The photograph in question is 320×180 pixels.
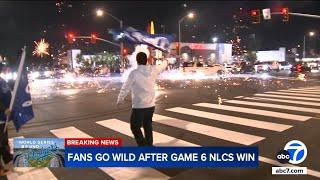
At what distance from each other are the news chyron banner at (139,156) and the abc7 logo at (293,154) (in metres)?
0.61

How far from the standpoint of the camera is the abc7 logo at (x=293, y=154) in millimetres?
6078

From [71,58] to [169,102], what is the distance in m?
78.6

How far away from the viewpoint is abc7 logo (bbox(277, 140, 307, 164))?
608 centimetres

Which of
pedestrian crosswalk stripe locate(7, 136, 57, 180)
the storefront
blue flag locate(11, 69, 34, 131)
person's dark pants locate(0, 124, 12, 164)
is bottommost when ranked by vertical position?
pedestrian crosswalk stripe locate(7, 136, 57, 180)

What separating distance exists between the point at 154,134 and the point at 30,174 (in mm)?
3340

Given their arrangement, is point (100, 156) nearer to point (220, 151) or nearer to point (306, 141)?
point (220, 151)

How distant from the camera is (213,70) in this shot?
42062 millimetres

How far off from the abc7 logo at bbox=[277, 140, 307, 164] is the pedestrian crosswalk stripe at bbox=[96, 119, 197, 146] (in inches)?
77.5

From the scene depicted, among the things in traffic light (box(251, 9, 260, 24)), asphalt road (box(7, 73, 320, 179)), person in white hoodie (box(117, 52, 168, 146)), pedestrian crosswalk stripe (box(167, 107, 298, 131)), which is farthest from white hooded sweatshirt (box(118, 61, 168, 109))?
traffic light (box(251, 9, 260, 24))

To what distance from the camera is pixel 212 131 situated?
28.6 feet

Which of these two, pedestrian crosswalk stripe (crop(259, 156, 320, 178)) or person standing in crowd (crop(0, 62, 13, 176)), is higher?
person standing in crowd (crop(0, 62, 13, 176))

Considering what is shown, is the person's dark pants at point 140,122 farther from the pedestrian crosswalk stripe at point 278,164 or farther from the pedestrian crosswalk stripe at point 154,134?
the pedestrian crosswalk stripe at point 278,164

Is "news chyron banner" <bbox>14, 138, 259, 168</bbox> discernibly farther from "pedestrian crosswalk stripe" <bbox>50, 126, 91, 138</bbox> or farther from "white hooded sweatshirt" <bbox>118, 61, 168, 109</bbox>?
"pedestrian crosswalk stripe" <bbox>50, 126, 91, 138</bbox>

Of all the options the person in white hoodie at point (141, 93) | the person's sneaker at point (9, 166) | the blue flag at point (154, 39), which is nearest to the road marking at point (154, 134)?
the person in white hoodie at point (141, 93)
